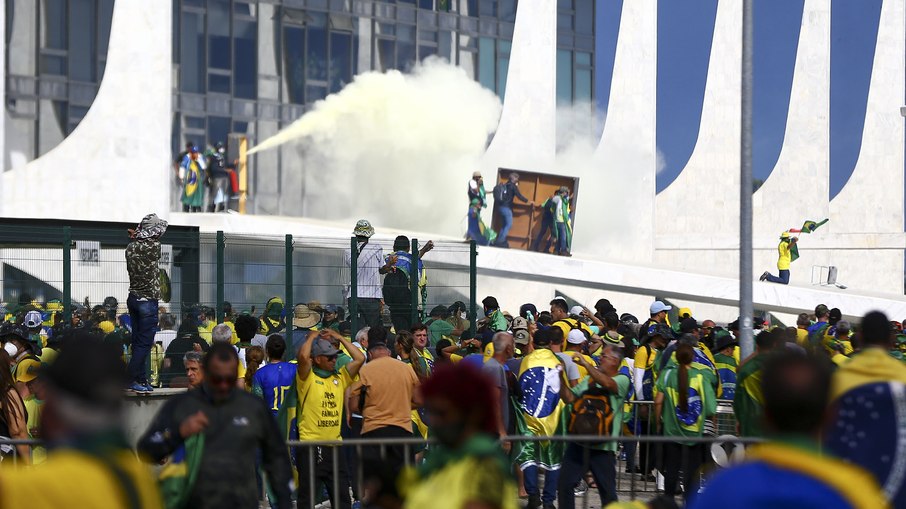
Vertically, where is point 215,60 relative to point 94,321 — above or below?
Result: above

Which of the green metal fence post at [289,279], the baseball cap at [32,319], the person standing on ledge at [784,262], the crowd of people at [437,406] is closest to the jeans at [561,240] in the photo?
the person standing on ledge at [784,262]

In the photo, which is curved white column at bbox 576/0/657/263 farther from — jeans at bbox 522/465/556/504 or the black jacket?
the black jacket

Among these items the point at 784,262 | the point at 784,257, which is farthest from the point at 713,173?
the point at 784,262

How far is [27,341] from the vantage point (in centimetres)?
1115

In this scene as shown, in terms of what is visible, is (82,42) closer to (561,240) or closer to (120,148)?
(120,148)

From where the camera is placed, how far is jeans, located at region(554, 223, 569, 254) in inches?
1172

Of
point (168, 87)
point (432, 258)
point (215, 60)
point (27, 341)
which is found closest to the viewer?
point (27, 341)

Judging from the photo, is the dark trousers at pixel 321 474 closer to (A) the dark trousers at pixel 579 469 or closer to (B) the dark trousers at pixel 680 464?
(A) the dark trousers at pixel 579 469

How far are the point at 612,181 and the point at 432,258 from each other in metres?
23.9

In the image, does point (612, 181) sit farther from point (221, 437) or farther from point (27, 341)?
point (221, 437)

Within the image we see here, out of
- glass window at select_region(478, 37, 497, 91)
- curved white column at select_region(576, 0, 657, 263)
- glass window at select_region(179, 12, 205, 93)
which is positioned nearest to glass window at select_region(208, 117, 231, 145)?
glass window at select_region(179, 12, 205, 93)

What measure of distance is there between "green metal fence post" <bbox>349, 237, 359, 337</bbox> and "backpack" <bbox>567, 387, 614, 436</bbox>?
561 cm

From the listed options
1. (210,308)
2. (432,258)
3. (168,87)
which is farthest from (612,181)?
(210,308)

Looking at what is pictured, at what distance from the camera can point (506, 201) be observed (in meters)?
29.3
